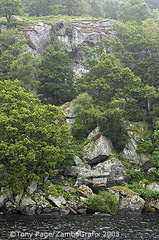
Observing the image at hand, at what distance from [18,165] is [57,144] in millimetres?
7334

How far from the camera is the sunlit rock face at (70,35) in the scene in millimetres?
75375

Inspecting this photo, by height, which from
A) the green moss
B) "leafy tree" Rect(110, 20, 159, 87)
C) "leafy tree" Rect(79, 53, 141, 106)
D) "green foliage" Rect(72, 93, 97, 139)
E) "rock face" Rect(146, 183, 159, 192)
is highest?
"leafy tree" Rect(110, 20, 159, 87)

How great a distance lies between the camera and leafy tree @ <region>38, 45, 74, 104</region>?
195ft

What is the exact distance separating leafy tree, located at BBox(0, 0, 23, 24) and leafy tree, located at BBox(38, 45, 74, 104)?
25.3m

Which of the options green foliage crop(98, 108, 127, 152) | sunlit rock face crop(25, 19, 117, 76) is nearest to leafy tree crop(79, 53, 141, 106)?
green foliage crop(98, 108, 127, 152)

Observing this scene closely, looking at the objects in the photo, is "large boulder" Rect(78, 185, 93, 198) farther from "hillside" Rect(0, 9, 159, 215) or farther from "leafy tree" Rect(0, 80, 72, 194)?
"leafy tree" Rect(0, 80, 72, 194)

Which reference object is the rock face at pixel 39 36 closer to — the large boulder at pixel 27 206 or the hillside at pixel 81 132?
the hillside at pixel 81 132

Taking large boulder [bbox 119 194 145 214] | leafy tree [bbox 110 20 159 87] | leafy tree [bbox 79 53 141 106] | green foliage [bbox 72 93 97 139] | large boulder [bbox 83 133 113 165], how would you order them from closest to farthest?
1. large boulder [bbox 119 194 145 214]
2. large boulder [bbox 83 133 113 165]
3. green foliage [bbox 72 93 97 139]
4. leafy tree [bbox 79 53 141 106]
5. leafy tree [bbox 110 20 159 87]

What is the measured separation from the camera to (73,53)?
77.0m

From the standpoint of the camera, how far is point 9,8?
77.9 meters

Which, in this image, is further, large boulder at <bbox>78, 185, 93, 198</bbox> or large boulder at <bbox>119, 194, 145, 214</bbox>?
large boulder at <bbox>78, 185, 93, 198</bbox>

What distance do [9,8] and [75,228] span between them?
2904 inches

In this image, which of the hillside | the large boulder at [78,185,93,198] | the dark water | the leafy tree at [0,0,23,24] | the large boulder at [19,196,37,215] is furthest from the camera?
the leafy tree at [0,0,23,24]

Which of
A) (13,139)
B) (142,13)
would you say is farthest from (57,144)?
(142,13)
